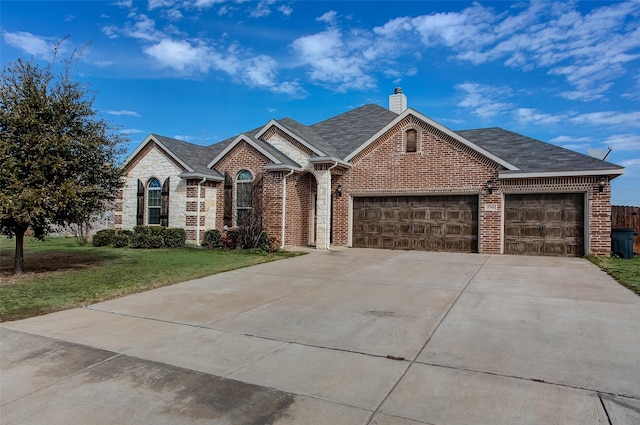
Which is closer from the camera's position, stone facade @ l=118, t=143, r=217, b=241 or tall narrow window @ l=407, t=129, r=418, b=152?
tall narrow window @ l=407, t=129, r=418, b=152

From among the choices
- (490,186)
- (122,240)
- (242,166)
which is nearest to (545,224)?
(490,186)

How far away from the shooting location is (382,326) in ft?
18.3

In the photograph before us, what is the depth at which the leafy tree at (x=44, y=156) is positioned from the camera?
8539mm

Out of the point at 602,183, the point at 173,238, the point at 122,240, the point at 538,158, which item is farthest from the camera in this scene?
the point at 122,240

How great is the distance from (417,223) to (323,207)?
361 centimetres

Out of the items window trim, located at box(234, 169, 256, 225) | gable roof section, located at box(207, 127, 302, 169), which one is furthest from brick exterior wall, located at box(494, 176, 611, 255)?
window trim, located at box(234, 169, 256, 225)

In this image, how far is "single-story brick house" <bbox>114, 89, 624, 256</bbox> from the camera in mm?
13594

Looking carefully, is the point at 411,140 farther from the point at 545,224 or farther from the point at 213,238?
the point at 213,238

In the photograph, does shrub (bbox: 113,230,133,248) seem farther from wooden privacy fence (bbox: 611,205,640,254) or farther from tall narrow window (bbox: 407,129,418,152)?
wooden privacy fence (bbox: 611,205,640,254)

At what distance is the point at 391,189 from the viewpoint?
1577cm

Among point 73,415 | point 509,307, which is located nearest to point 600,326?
point 509,307

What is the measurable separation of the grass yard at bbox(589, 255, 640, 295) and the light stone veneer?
14.9 metres

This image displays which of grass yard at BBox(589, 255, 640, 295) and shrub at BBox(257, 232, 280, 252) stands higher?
shrub at BBox(257, 232, 280, 252)

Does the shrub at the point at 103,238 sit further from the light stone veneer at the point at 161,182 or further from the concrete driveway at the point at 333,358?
the concrete driveway at the point at 333,358
